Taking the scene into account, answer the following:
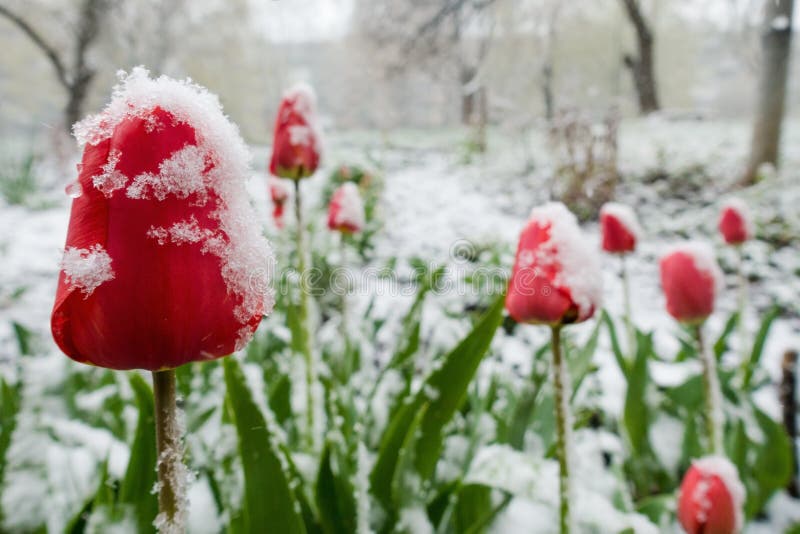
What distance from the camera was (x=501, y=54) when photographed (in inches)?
749

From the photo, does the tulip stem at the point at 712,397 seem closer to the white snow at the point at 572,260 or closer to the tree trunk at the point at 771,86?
the white snow at the point at 572,260

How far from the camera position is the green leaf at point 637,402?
1144mm

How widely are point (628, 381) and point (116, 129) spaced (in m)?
1.12

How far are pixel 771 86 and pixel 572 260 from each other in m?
5.19

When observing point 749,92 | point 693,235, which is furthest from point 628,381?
point 749,92

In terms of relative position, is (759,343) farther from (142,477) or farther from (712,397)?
(142,477)

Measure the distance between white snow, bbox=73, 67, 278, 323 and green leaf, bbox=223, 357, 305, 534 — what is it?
0.66 feet

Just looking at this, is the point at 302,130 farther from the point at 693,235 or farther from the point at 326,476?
the point at 693,235

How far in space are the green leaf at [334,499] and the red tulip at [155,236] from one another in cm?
45

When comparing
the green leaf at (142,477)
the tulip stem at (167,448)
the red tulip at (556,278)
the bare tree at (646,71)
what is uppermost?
the bare tree at (646,71)

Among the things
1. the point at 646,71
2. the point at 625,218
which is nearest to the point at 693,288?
the point at 625,218

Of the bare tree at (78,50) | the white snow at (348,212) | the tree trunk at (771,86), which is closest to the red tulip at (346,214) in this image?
the white snow at (348,212)

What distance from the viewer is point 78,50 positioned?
799 centimetres

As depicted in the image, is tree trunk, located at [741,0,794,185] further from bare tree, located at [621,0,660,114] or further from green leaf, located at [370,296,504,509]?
bare tree, located at [621,0,660,114]
